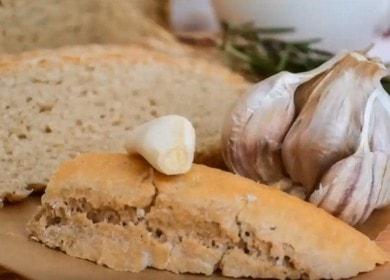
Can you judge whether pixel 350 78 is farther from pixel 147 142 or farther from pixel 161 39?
pixel 161 39

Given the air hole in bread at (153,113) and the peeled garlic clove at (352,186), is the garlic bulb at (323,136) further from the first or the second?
the air hole in bread at (153,113)

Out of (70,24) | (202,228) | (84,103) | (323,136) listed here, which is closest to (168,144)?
(202,228)

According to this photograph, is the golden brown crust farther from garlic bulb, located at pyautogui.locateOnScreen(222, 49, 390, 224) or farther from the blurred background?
garlic bulb, located at pyautogui.locateOnScreen(222, 49, 390, 224)

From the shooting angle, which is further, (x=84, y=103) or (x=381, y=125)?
(x=84, y=103)

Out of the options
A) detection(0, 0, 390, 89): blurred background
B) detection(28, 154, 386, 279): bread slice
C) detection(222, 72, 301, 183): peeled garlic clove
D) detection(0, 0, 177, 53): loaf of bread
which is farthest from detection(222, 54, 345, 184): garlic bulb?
detection(0, 0, 177, 53): loaf of bread

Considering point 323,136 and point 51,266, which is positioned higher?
point 323,136

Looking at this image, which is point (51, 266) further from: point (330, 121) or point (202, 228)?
point (330, 121)

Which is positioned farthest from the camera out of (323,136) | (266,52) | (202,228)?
(266,52)
